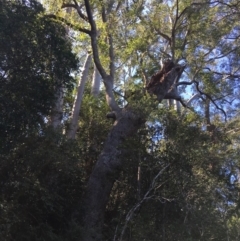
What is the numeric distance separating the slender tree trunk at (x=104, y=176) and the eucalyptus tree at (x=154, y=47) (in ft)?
0.11

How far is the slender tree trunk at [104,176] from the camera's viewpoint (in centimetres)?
963

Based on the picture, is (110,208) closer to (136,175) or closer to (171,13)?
(136,175)

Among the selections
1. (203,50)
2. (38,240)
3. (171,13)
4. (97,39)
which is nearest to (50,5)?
(97,39)

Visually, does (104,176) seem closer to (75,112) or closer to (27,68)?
(75,112)

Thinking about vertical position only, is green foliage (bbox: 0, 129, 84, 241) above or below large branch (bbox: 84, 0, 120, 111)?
below

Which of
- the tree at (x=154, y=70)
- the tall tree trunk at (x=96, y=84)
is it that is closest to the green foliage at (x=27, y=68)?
the tree at (x=154, y=70)

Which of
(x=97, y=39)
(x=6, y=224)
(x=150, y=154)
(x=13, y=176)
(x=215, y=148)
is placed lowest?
(x=6, y=224)

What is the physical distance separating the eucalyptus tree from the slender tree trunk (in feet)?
0.11

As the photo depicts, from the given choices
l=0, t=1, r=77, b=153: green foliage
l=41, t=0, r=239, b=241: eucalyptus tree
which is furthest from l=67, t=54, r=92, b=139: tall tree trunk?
l=0, t=1, r=77, b=153: green foliage

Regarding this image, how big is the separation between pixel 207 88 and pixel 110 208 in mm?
6107

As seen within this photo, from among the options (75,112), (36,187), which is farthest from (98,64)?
(36,187)

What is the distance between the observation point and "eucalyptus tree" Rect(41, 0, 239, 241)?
11.9 meters

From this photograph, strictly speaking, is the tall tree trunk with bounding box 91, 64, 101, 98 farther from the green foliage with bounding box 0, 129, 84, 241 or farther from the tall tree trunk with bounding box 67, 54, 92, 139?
the green foliage with bounding box 0, 129, 84, 241

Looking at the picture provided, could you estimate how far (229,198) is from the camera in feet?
35.9
